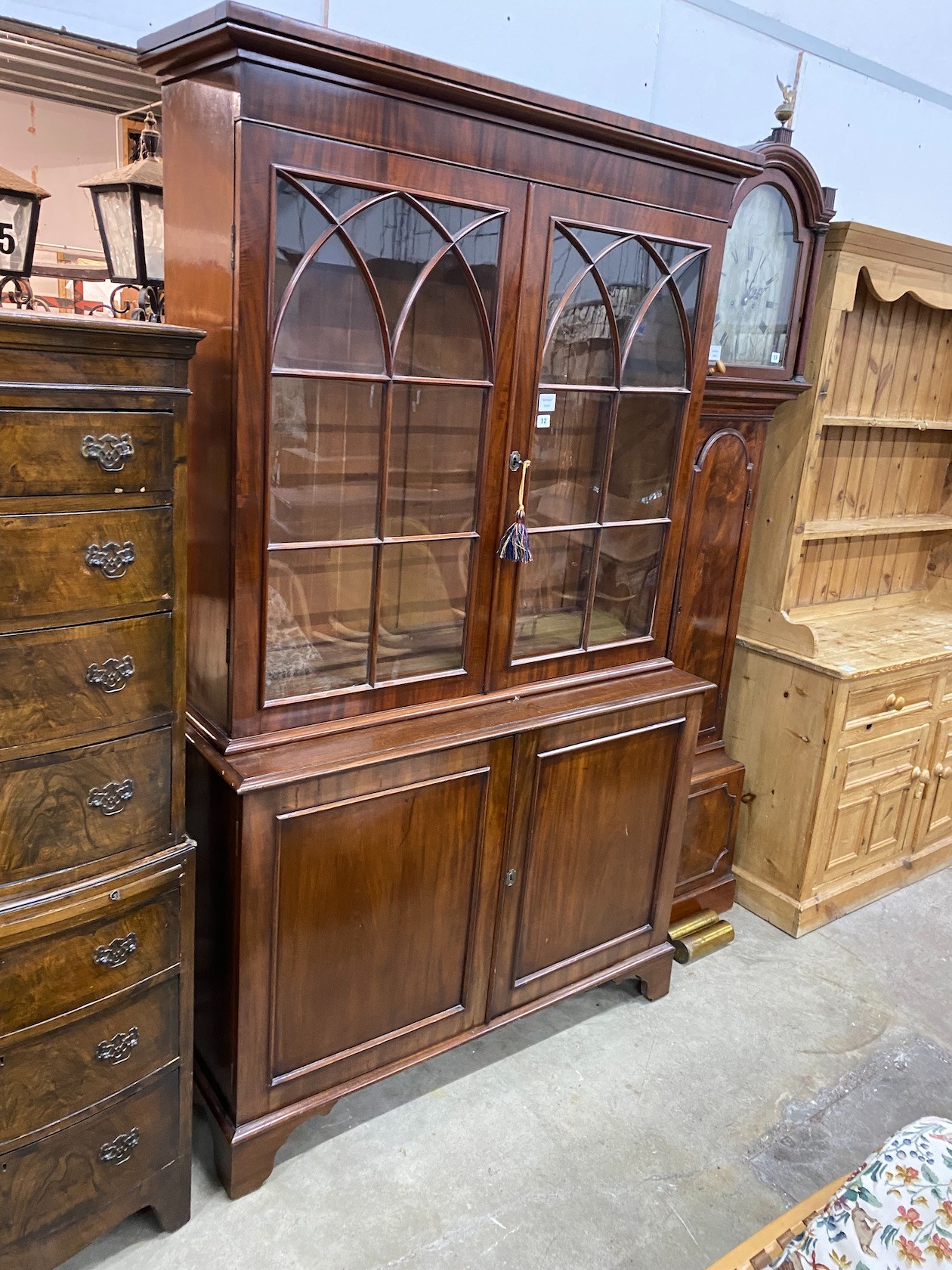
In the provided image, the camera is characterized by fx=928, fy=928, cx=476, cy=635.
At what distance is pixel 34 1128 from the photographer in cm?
142

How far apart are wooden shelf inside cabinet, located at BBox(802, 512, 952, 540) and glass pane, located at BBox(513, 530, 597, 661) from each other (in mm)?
990

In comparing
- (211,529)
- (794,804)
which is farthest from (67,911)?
(794,804)

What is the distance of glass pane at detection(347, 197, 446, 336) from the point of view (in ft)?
4.91

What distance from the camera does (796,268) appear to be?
2422mm

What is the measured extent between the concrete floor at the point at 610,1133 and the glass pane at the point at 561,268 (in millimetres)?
1657

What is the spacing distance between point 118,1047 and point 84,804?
44cm

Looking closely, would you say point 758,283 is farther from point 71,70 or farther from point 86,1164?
point 86,1164

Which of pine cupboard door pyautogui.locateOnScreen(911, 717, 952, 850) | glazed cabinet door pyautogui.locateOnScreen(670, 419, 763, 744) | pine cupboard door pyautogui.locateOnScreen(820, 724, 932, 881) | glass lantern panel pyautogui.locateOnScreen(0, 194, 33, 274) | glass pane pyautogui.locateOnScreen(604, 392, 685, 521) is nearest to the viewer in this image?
glass lantern panel pyautogui.locateOnScreen(0, 194, 33, 274)

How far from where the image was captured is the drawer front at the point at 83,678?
1255mm

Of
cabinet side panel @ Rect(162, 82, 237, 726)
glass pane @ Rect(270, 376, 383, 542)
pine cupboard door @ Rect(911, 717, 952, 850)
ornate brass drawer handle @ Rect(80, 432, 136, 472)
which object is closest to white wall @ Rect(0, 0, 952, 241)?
cabinet side panel @ Rect(162, 82, 237, 726)

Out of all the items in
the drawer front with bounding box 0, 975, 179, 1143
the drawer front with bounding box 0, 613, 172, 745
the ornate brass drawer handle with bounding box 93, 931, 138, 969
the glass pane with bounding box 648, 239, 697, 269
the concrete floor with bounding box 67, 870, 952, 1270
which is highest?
the glass pane with bounding box 648, 239, 697, 269

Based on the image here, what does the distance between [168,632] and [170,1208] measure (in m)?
1.07

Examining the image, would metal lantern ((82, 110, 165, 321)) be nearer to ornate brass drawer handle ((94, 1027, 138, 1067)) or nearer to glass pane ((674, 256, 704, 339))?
glass pane ((674, 256, 704, 339))

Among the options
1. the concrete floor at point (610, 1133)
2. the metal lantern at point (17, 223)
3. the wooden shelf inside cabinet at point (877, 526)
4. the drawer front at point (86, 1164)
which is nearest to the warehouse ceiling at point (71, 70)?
the metal lantern at point (17, 223)
